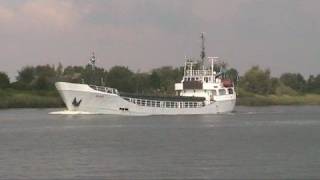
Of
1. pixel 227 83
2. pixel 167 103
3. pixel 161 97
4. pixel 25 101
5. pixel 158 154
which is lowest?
pixel 158 154

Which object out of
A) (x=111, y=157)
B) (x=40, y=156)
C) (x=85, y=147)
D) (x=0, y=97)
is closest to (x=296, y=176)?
(x=111, y=157)

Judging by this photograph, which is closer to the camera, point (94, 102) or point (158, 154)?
point (158, 154)

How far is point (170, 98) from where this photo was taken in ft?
406

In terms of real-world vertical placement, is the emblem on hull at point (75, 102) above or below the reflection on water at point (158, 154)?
above

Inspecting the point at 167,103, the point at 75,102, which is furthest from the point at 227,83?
the point at 75,102

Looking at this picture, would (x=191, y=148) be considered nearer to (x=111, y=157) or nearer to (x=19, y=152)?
(x=111, y=157)

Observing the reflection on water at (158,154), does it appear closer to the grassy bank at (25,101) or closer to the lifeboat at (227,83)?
the lifeboat at (227,83)

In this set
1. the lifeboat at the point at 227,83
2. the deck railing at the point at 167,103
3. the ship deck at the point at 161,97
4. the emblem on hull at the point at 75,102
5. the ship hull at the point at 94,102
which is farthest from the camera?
the lifeboat at the point at 227,83

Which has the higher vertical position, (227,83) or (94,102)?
(227,83)

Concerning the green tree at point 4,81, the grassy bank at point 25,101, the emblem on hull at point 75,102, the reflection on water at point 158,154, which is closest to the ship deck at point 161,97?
the emblem on hull at point 75,102

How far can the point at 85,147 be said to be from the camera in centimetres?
6094

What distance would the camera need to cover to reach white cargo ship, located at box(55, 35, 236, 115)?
117750mm

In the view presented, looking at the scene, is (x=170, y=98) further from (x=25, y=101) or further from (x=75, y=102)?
(x=25, y=101)

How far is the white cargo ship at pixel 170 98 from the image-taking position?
4636 inches
